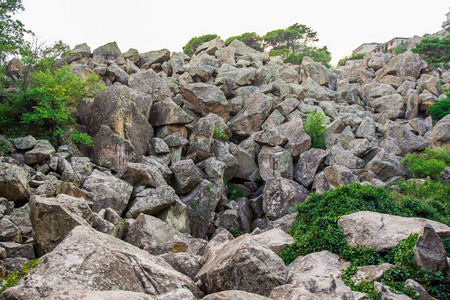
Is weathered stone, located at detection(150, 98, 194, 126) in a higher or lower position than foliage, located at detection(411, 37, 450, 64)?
lower

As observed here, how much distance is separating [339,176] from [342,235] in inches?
356

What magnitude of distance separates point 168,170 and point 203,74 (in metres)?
16.6

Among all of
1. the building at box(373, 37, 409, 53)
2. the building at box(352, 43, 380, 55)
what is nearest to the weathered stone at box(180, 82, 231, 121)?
the building at box(373, 37, 409, 53)

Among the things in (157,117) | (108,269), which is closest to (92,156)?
(157,117)

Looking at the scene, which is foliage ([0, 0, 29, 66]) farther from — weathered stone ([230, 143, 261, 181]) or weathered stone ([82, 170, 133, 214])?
weathered stone ([230, 143, 261, 181])

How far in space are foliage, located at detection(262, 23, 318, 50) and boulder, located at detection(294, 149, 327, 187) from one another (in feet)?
138

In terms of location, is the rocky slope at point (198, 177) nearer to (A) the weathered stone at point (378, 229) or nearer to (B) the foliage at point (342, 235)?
(A) the weathered stone at point (378, 229)

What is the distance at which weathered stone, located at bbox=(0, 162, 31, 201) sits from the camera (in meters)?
9.85

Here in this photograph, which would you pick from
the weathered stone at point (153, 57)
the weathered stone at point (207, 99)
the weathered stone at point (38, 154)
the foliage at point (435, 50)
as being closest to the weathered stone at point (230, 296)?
the weathered stone at point (38, 154)

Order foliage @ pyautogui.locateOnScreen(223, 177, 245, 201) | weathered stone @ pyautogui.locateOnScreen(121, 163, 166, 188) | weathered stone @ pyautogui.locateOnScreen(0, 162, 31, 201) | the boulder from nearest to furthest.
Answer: weathered stone @ pyautogui.locateOnScreen(0, 162, 31, 201) → weathered stone @ pyautogui.locateOnScreen(121, 163, 166, 188) → the boulder → foliage @ pyautogui.locateOnScreen(223, 177, 245, 201)

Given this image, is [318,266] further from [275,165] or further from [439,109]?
[439,109]

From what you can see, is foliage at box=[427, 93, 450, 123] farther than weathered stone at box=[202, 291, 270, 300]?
Yes

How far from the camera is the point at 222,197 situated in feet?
58.6

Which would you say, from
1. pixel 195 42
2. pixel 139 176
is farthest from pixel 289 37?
pixel 139 176
